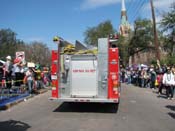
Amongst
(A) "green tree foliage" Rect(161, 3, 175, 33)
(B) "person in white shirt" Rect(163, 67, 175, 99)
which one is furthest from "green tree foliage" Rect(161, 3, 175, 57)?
(B) "person in white shirt" Rect(163, 67, 175, 99)

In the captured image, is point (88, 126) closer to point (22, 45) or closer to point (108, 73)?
point (108, 73)

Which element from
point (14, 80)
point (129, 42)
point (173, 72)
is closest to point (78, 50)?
point (14, 80)

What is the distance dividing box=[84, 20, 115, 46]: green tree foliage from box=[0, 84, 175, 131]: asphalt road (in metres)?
71.1

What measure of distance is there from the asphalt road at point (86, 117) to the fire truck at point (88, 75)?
61cm

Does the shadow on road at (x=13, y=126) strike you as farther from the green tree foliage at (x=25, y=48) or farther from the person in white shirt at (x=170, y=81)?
the green tree foliage at (x=25, y=48)

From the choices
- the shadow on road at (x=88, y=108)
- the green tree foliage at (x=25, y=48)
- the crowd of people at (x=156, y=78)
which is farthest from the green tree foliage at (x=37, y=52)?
the shadow on road at (x=88, y=108)

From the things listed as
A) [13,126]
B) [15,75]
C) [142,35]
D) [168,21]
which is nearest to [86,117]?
[13,126]

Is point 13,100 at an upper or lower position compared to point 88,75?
lower

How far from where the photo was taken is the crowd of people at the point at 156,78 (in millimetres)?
20453

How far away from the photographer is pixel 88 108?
1552cm

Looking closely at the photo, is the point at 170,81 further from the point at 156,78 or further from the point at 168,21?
the point at 168,21

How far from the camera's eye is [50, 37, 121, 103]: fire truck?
14.1 meters

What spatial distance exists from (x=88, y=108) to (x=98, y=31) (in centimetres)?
7536

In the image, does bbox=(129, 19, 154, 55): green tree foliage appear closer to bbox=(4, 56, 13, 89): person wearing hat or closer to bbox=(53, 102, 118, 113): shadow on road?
bbox=(4, 56, 13, 89): person wearing hat
